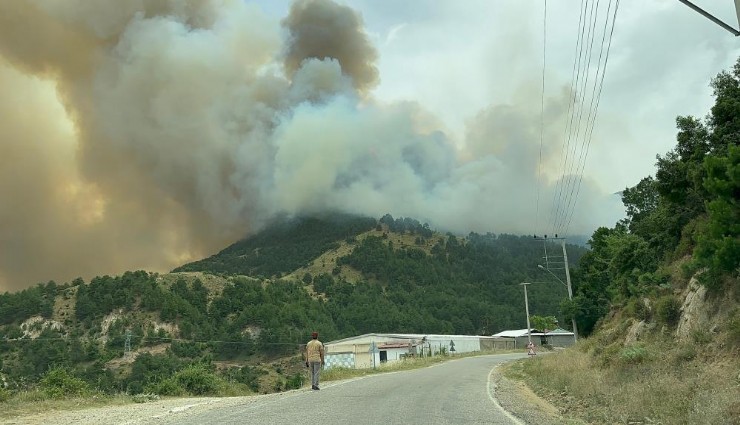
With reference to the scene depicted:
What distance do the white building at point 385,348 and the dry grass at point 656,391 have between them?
71.5 meters

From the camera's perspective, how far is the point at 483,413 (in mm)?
13508

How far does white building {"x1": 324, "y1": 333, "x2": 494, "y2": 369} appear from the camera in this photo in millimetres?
95312

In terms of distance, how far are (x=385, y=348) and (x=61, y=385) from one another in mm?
88266

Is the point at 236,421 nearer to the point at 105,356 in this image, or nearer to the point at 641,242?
the point at 641,242

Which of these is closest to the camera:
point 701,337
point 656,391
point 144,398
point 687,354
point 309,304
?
point 656,391

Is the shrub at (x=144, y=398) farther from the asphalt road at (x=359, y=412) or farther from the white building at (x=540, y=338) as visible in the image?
the white building at (x=540, y=338)

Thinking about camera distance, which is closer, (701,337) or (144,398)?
(701,337)

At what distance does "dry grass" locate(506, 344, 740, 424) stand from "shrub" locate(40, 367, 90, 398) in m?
15.7

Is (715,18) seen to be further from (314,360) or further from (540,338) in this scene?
(540,338)

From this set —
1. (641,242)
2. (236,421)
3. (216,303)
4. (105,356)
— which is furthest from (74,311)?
(236,421)

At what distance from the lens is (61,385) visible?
18.8 metres

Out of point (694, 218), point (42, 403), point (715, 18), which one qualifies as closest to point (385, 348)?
point (694, 218)

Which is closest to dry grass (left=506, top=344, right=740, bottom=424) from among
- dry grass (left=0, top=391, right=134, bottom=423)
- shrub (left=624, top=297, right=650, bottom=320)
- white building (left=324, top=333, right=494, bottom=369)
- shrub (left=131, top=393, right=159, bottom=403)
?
shrub (left=624, top=297, right=650, bottom=320)

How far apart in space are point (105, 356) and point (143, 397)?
258ft
